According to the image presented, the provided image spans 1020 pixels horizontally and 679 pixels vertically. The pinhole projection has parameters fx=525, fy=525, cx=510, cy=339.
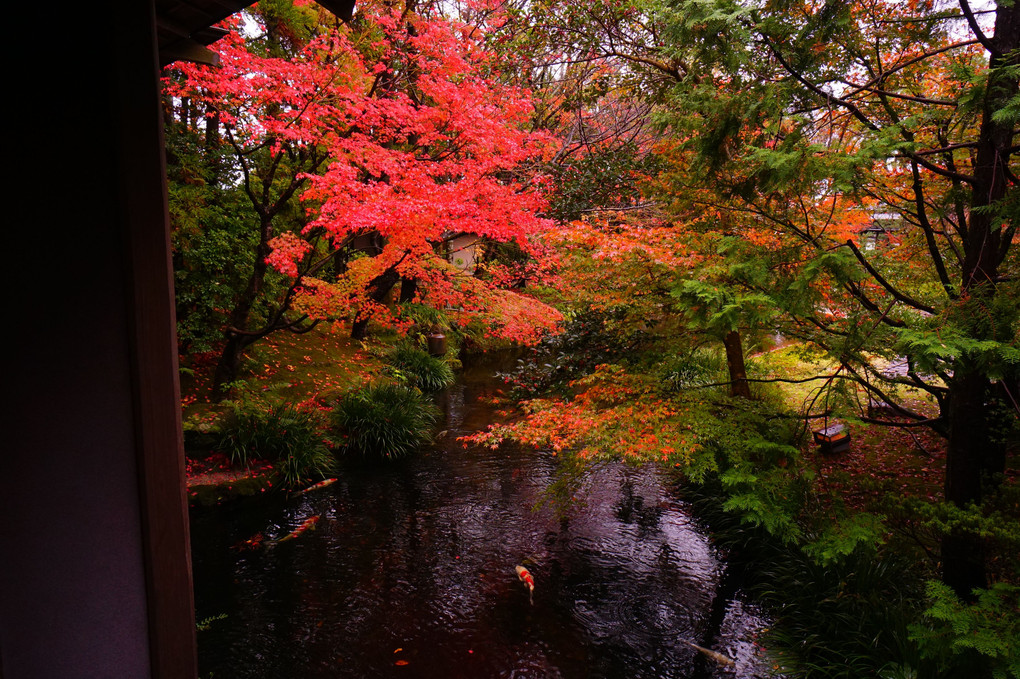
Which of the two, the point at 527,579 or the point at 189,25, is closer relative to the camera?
the point at 189,25

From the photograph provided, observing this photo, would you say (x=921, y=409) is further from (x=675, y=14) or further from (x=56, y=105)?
(x=56, y=105)

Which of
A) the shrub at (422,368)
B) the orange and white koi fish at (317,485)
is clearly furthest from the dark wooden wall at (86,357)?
the shrub at (422,368)

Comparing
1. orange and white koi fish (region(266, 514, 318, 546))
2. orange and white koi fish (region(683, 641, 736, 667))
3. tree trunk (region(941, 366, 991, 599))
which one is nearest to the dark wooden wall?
orange and white koi fish (region(683, 641, 736, 667))

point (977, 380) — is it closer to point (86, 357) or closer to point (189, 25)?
point (86, 357)

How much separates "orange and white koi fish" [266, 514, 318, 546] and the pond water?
9cm

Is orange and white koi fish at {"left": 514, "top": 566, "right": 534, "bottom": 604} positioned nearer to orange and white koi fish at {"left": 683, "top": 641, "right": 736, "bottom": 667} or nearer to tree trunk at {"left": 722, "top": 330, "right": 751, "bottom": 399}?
orange and white koi fish at {"left": 683, "top": 641, "right": 736, "bottom": 667}

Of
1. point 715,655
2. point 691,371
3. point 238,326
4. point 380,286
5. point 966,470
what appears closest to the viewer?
point 966,470

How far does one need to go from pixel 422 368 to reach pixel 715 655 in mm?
9993

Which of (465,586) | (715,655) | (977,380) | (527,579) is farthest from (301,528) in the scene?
(977,380)

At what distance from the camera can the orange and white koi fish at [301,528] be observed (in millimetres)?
6715

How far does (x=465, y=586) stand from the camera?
19.5 feet

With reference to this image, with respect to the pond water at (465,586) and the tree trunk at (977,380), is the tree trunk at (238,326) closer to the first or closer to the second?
the pond water at (465,586)

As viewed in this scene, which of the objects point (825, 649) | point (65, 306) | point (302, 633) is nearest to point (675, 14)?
point (65, 306)

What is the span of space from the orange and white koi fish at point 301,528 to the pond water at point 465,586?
91 millimetres
